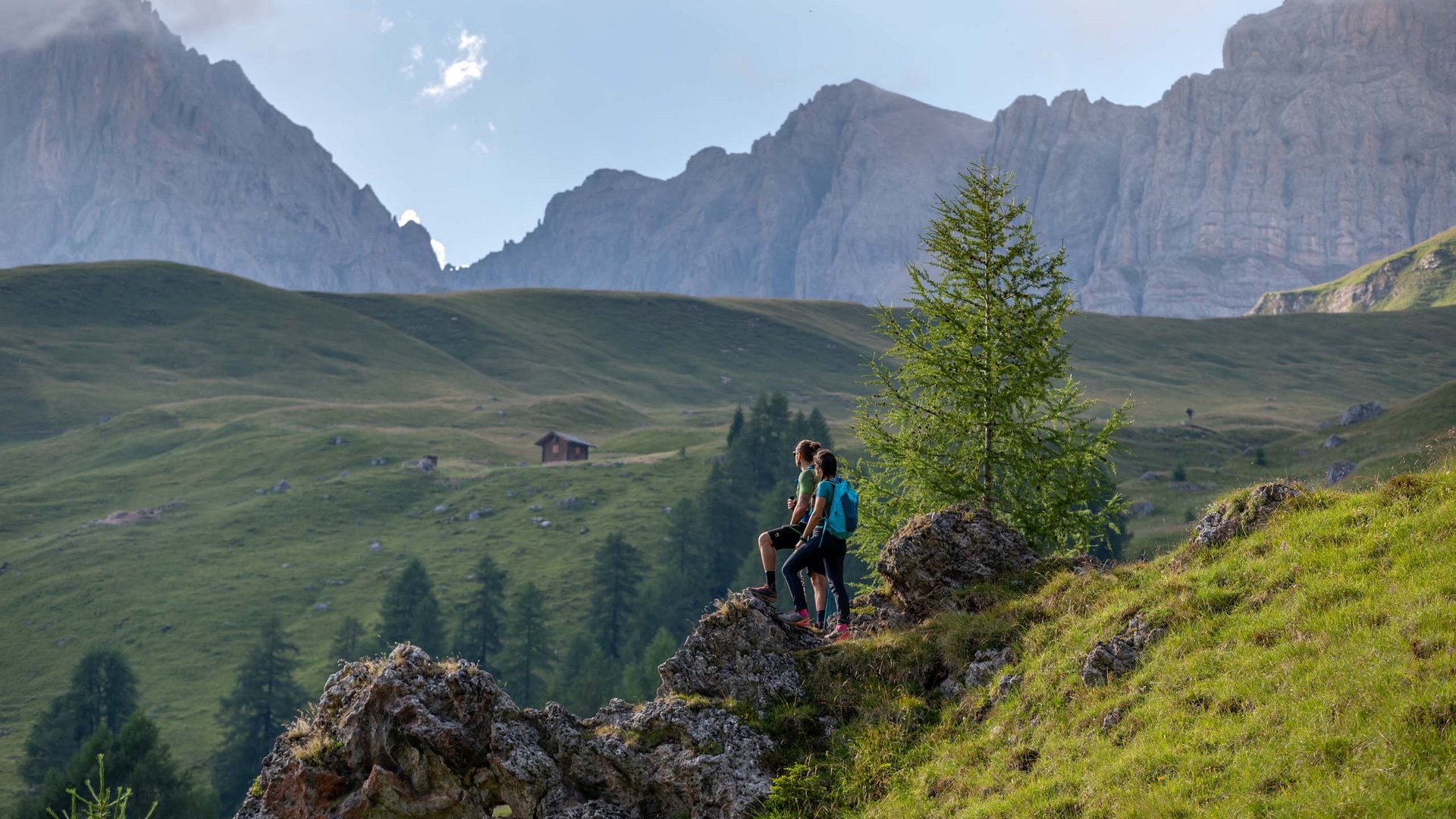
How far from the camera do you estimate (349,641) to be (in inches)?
3410

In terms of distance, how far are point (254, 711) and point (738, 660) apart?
72.6 meters

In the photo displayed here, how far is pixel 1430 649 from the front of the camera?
37.2 ft

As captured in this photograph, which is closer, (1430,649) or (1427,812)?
(1427,812)

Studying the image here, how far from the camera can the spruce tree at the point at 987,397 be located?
1032 inches

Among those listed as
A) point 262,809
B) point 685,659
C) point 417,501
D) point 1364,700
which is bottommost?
point 417,501

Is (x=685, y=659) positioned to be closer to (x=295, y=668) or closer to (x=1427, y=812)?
(x=1427, y=812)

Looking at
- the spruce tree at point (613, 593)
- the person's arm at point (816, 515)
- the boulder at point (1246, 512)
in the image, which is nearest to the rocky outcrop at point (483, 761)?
the person's arm at point (816, 515)

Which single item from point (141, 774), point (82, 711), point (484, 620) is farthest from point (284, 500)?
point (141, 774)

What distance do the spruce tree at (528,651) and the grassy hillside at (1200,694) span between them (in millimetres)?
76545

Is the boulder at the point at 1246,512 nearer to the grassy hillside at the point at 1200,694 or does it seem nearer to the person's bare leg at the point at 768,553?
the grassy hillside at the point at 1200,694

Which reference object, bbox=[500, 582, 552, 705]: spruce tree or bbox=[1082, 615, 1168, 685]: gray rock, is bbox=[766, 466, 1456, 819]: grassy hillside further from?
bbox=[500, 582, 552, 705]: spruce tree

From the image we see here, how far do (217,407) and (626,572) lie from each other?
105 metres

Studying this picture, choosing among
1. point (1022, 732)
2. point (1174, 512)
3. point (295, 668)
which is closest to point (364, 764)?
point (1022, 732)

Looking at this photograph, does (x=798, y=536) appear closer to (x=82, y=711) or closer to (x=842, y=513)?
(x=842, y=513)
